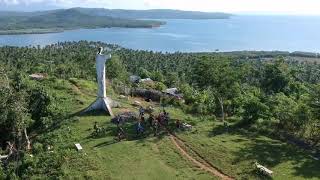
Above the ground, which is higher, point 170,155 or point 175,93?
point 170,155

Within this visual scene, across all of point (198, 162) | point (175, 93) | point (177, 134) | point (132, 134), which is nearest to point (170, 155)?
point (198, 162)

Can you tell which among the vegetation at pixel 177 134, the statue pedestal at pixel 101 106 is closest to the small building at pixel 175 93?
the vegetation at pixel 177 134

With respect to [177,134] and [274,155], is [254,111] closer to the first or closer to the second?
[274,155]

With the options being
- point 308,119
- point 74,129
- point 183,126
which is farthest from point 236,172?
point 74,129

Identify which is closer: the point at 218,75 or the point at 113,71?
the point at 218,75

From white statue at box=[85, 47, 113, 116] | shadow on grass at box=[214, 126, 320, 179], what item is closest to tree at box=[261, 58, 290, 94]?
shadow on grass at box=[214, 126, 320, 179]

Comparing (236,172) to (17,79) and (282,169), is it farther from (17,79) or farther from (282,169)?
(17,79)

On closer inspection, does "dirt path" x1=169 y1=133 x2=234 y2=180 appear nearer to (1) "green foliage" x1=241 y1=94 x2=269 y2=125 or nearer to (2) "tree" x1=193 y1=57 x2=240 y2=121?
(1) "green foliage" x1=241 y1=94 x2=269 y2=125

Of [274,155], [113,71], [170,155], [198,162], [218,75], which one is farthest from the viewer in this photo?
[113,71]
